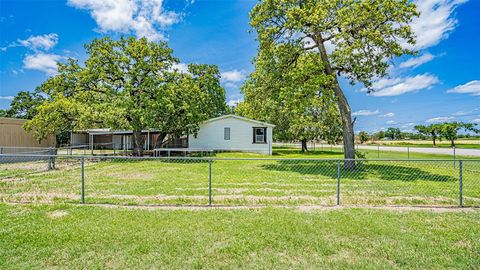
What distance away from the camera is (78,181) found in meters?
9.63

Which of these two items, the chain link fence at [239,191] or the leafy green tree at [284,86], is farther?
the leafy green tree at [284,86]

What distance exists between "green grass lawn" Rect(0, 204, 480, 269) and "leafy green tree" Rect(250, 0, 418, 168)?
9.61m

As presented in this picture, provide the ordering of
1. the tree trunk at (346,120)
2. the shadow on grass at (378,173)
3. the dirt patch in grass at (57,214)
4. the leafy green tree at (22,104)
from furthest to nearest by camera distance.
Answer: the leafy green tree at (22,104) → the tree trunk at (346,120) → the shadow on grass at (378,173) → the dirt patch in grass at (57,214)

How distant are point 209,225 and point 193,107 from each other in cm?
1560

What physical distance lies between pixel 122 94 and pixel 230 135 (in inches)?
376

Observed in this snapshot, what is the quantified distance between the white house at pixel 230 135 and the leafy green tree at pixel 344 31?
913cm

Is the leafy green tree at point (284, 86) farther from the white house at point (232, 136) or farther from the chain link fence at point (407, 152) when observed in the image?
the chain link fence at point (407, 152)

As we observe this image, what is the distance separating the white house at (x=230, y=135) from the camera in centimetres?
2373

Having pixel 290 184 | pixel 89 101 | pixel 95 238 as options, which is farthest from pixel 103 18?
pixel 95 238

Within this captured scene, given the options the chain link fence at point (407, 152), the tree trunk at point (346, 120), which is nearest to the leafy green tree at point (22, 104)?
the chain link fence at point (407, 152)

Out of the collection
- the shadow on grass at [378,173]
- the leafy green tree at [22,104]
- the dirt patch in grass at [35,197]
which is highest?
the leafy green tree at [22,104]

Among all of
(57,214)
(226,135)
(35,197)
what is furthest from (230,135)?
(57,214)

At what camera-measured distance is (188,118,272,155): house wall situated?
23.7 metres

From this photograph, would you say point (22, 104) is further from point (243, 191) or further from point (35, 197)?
point (243, 191)
